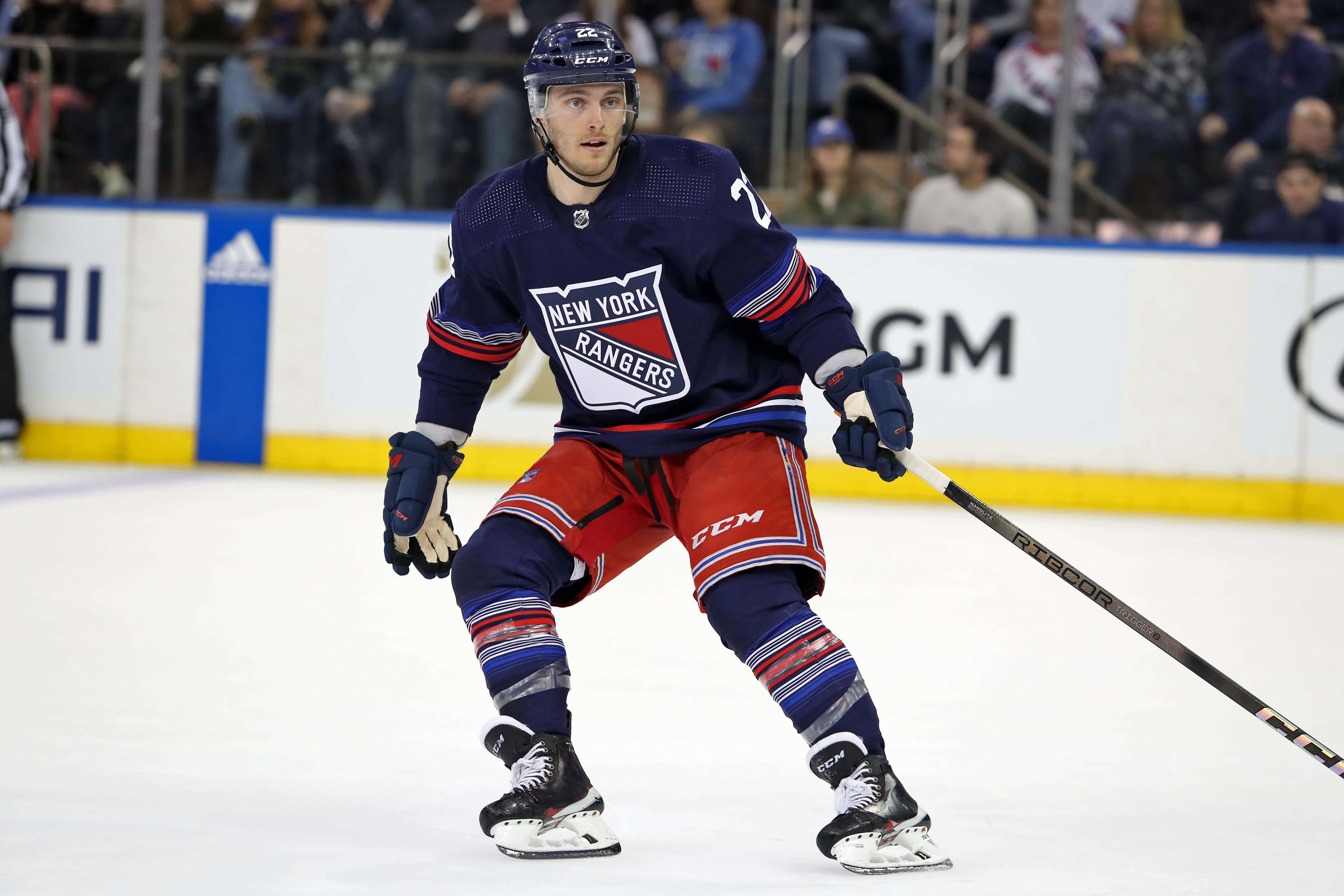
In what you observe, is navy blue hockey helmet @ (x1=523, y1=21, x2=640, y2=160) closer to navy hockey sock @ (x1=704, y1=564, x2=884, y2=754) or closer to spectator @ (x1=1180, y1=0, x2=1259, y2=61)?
navy hockey sock @ (x1=704, y1=564, x2=884, y2=754)

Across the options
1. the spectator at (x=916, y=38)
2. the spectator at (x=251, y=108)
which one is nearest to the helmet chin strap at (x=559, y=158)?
the spectator at (x=251, y=108)

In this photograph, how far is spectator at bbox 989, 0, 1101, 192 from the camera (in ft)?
24.6

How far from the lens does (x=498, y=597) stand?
2.65 meters

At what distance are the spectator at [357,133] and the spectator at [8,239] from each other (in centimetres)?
116

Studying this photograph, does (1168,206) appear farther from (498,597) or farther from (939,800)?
(498,597)

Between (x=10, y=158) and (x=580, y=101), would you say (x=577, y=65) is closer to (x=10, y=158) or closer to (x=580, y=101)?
(x=580, y=101)

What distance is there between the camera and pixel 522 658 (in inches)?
103

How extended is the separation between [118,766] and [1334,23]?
656 centimetres

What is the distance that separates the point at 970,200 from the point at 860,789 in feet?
17.2

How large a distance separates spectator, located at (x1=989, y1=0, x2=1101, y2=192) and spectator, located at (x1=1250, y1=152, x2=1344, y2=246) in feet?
2.95

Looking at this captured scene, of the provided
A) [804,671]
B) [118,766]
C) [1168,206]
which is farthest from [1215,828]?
[1168,206]

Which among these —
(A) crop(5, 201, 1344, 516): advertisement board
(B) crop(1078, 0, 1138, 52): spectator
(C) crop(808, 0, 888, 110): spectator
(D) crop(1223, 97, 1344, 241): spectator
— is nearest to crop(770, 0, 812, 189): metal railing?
(C) crop(808, 0, 888, 110): spectator

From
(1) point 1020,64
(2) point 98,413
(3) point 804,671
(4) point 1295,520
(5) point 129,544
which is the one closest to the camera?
(3) point 804,671

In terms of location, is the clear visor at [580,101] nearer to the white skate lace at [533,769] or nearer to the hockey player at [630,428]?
the hockey player at [630,428]
